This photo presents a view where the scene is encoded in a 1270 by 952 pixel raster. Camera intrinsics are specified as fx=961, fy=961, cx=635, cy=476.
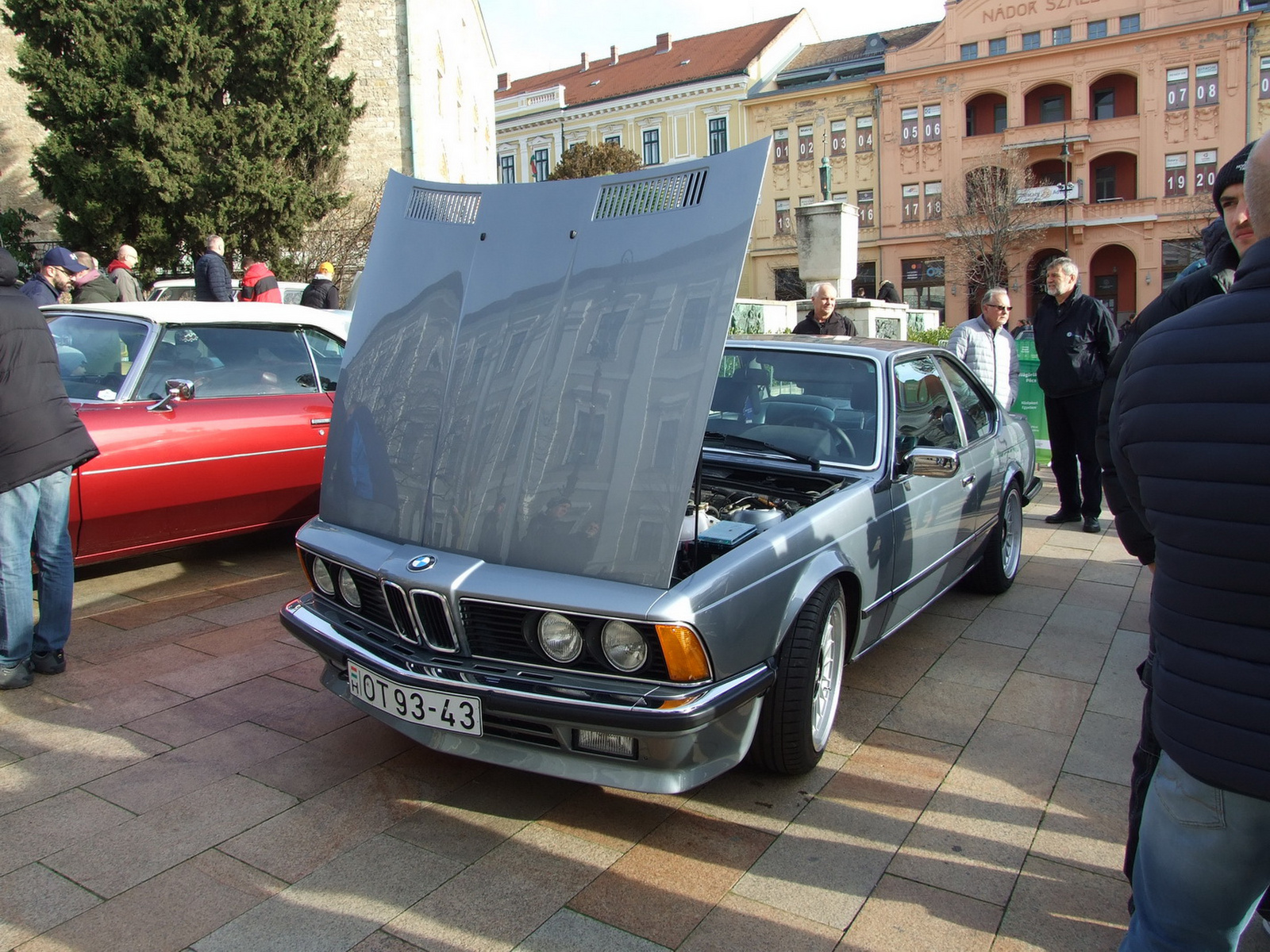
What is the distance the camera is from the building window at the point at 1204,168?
43000mm

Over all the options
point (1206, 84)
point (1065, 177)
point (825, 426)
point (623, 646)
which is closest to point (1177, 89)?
point (1206, 84)

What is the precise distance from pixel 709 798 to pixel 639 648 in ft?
2.60

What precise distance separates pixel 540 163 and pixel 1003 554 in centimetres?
6153

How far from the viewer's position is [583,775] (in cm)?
285

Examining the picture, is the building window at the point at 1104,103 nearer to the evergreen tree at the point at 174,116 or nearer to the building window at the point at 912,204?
the building window at the point at 912,204

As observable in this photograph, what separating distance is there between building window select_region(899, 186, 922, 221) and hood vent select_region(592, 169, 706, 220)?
49.4 metres

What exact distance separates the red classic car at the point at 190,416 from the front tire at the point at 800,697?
3836mm

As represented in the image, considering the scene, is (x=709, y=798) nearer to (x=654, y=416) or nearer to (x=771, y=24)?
(x=654, y=416)

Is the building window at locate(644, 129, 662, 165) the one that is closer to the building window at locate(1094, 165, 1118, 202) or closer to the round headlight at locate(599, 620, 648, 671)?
the building window at locate(1094, 165, 1118, 202)

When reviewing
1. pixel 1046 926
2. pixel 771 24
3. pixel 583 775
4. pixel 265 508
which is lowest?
pixel 1046 926

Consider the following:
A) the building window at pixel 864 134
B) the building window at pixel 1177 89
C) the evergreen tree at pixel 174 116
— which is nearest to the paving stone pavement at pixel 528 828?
the evergreen tree at pixel 174 116

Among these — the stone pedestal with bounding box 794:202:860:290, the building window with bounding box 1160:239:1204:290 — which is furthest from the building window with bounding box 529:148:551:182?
the stone pedestal with bounding box 794:202:860:290

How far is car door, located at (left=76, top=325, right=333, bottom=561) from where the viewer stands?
5258 mm

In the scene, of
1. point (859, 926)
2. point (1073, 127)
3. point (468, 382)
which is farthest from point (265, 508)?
point (1073, 127)
